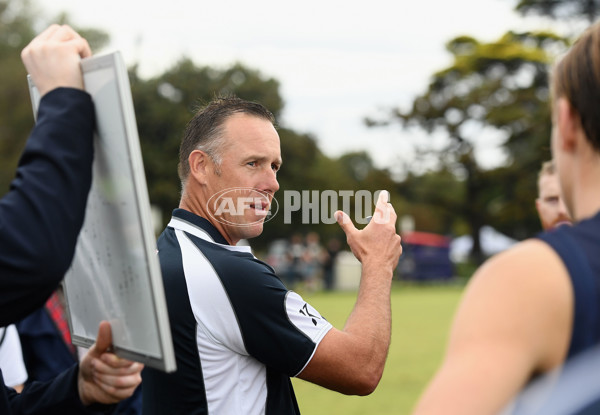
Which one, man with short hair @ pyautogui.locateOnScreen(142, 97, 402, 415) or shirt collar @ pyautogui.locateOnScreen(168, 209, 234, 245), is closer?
man with short hair @ pyautogui.locateOnScreen(142, 97, 402, 415)

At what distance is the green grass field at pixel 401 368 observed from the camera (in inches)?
313

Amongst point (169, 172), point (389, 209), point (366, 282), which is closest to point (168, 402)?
point (366, 282)

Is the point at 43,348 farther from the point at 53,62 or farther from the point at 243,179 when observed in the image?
the point at 53,62

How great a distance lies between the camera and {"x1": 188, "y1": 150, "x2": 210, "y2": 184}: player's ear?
2678mm

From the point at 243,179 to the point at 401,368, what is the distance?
839cm

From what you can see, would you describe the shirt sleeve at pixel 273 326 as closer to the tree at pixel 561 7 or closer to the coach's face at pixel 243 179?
the coach's face at pixel 243 179

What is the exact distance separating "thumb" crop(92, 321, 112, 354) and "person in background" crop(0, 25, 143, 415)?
260 mm

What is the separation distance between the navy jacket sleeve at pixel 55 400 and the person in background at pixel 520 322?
1194 mm

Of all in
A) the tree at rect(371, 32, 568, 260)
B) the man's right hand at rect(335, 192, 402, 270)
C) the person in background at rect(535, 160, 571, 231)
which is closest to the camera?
the man's right hand at rect(335, 192, 402, 270)

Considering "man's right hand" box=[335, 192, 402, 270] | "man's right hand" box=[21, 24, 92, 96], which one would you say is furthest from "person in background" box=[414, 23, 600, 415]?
"man's right hand" box=[335, 192, 402, 270]

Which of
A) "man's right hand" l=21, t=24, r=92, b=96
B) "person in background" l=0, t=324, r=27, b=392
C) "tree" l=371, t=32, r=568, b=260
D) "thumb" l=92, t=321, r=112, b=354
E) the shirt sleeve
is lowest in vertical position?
"tree" l=371, t=32, r=568, b=260

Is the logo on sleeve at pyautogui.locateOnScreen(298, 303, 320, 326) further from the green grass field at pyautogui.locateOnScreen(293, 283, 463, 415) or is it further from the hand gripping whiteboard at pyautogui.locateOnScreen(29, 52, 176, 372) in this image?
the green grass field at pyautogui.locateOnScreen(293, 283, 463, 415)

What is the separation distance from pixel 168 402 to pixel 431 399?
4.15 ft

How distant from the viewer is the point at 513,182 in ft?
122
